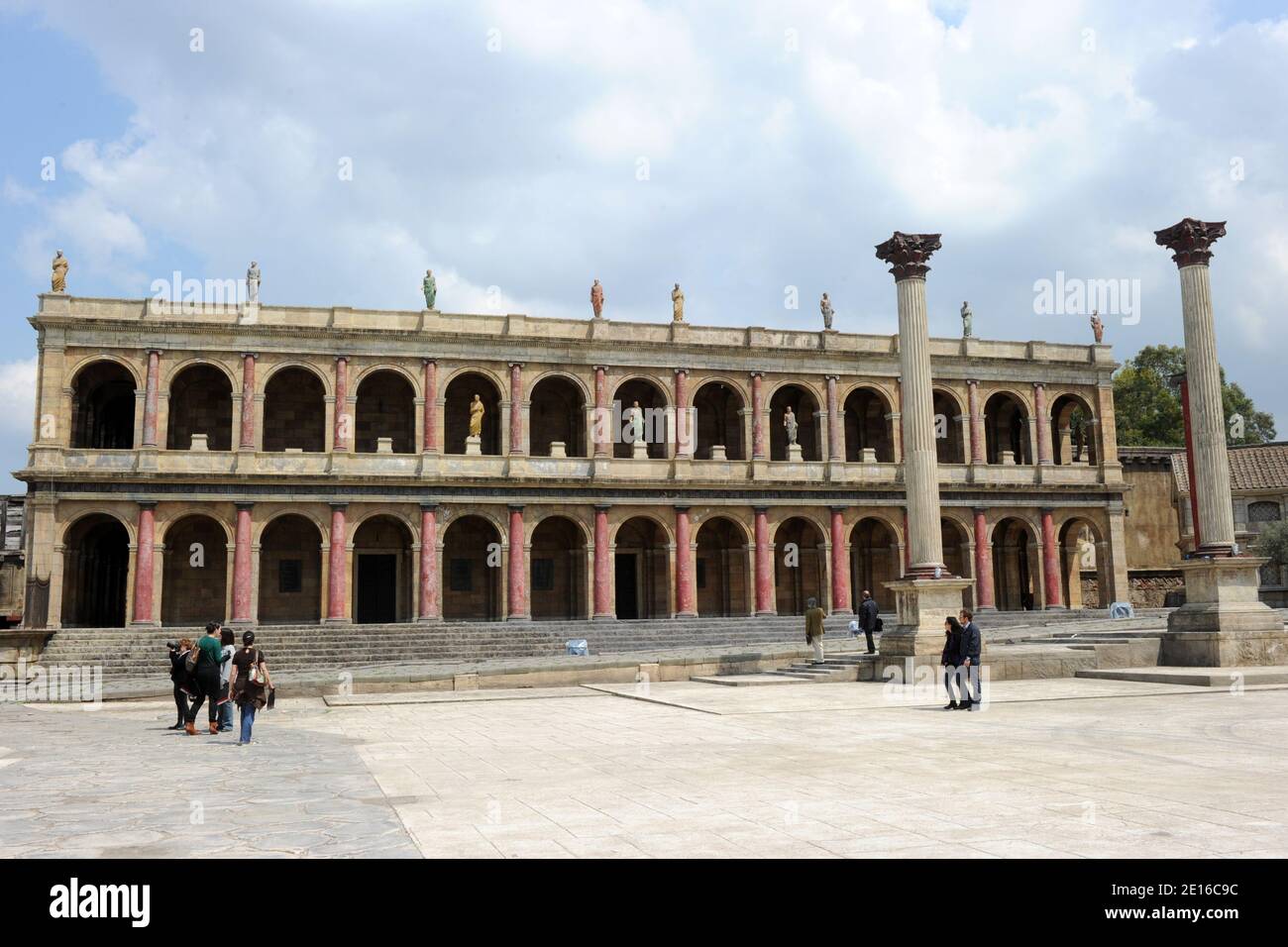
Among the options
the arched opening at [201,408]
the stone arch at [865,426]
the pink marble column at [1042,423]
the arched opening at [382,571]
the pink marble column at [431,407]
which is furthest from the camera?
the stone arch at [865,426]

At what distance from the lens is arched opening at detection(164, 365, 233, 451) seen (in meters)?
37.9

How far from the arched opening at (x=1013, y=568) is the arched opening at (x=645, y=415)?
49.3 feet

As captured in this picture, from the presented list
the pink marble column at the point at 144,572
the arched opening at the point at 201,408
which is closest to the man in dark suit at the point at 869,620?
the pink marble column at the point at 144,572

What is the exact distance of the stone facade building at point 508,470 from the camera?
1379 inches

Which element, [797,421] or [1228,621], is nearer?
[1228,621]

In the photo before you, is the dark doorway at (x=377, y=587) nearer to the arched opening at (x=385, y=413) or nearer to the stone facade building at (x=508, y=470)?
the stone facade building at (x=508, y=470)

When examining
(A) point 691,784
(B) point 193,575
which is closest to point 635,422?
(B) point 193,575

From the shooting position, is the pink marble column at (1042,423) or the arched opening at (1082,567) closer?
the pink marble column at (1042,423)

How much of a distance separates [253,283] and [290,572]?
1021cm

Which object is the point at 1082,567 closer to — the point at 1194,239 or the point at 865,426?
the point at 865,426

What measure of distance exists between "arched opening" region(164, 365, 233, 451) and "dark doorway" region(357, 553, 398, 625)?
6.52 metres

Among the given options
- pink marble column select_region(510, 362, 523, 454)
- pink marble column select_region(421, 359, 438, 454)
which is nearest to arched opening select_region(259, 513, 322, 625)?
pink marble column select_region(421, 359, 438, 454)

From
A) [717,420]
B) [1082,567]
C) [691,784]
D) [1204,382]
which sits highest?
[717,420]

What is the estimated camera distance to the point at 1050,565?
42.3 meters
